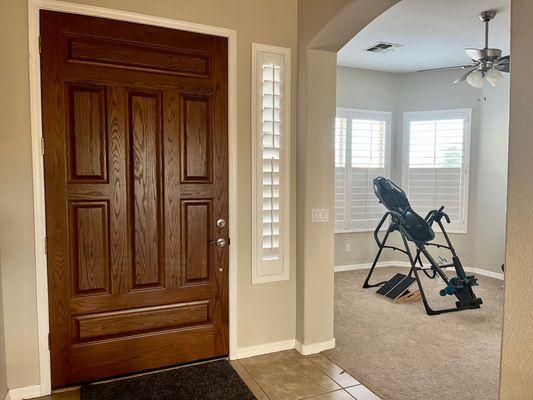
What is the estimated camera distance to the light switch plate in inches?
117

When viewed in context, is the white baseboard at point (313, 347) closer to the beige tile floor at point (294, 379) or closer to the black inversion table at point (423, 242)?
the beige tile floor at point (294, 379)

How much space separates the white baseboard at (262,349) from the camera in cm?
291

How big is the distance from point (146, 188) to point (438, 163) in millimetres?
4555

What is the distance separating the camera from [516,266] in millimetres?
1378

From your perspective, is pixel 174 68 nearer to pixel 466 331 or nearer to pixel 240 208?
pixel 240 208

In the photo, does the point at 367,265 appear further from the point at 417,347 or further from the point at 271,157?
the point at 271,157

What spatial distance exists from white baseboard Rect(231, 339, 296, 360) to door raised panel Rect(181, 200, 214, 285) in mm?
641

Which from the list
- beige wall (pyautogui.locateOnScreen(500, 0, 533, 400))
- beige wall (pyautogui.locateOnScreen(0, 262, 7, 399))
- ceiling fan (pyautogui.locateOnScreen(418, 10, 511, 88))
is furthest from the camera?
ceiling fan (pyautogui.locateOnScreen(418, 10, 511, 88))

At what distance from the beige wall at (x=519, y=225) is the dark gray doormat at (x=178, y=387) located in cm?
154

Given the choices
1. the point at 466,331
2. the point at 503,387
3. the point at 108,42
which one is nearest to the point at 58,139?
the point at 108,42

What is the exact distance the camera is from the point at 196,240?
274 cm

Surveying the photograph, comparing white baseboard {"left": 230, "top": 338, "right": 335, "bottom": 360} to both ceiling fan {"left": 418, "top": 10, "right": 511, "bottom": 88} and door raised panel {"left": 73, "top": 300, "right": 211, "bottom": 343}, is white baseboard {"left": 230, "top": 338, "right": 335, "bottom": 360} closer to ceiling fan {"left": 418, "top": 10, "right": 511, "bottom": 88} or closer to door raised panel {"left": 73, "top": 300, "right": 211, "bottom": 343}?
door raised panel {"left": 73, "top": 300, "right": 211, "bottom": 343}

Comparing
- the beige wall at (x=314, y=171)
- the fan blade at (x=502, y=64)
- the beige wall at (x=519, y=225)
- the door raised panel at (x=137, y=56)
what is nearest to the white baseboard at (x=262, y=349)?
the beige wall at (x=314, y=171)

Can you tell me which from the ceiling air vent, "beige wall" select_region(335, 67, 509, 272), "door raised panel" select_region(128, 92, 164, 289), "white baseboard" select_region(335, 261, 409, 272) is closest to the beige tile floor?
"door raised panel" select_region(128, 92, 164, 289)
